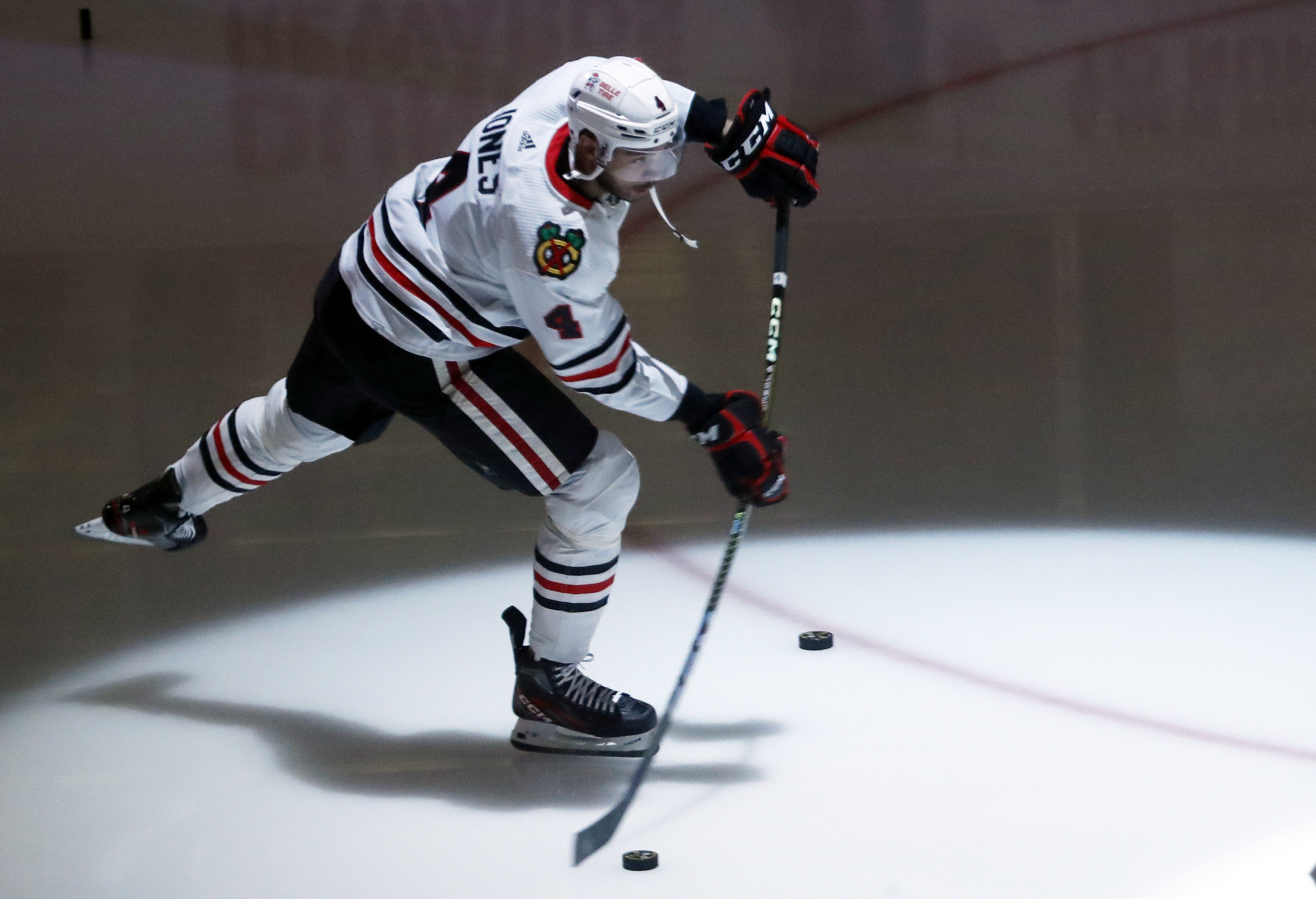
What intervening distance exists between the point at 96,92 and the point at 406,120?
4.01 feet

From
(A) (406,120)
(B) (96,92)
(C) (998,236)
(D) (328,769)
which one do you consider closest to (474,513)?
(D) (328,769)

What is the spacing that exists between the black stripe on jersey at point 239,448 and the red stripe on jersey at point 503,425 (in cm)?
53

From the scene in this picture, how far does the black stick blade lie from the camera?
1.87m

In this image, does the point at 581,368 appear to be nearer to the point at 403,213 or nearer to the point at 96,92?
the point at 403,213

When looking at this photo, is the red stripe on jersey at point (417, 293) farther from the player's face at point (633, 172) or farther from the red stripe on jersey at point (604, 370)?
the player's face at point (633, 172)

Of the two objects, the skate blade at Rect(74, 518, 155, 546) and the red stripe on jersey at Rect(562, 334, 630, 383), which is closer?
the red stripe on jersey at Rect(562, 334, 630, 383)

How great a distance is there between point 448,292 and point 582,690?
2.15ft

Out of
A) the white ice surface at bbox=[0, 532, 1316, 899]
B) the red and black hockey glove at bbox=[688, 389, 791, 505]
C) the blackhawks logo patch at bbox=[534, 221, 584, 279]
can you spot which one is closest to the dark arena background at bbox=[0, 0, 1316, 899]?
the white ice surface at bbox=[0, 532, 1316, 899]

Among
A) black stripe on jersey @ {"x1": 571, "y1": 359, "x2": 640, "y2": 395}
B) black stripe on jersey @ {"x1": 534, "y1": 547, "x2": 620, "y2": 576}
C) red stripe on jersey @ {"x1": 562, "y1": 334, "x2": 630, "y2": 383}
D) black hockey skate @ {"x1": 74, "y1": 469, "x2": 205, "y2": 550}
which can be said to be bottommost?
black hockey skate @ {"x1": 74, "y1": 469, "x2": 205, "y2": 550}

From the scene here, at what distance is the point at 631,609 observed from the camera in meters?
2.77

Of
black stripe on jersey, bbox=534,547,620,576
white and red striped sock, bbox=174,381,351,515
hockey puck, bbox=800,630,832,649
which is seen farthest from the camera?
hockey puck, bbox=800,630,832,649

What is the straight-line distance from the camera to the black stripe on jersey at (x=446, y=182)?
201cm

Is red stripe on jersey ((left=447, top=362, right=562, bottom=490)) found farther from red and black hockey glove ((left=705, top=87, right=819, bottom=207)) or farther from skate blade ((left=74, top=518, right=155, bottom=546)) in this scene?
skate blade ((left=74, top=518, right=155, bottom=546))

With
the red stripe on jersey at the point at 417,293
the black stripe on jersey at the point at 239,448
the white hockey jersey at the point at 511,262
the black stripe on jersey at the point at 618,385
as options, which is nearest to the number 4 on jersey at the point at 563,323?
the white hockey jersey at the point at 511,262
